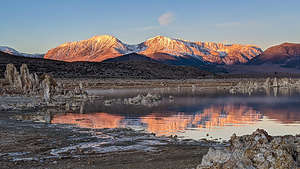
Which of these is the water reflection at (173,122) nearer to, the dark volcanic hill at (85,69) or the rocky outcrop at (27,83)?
the rocky outcrop at (27,83)

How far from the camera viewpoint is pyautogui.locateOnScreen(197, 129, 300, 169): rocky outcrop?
7059 millimetres

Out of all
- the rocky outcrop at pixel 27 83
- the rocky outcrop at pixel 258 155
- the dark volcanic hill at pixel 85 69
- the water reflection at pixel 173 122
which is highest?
the dark volcanic hill at pixel 85 69

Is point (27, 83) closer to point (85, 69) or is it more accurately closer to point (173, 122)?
point (173, 122)

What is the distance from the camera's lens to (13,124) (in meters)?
21.1

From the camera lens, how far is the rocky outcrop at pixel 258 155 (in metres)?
7.06

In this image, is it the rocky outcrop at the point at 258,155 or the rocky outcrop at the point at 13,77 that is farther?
the rocky outcrop at the point at 13,77

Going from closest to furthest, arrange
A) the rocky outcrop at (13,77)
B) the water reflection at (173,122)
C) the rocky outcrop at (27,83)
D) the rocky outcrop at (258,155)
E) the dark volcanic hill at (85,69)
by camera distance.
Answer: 1. the rocky outcrop at (258,155)
2. the water reflection at (173,122)
3. the rocky outcrop at (27,83)
4. the rocky outcrop at (13,77)
5. the dark volcanic hill at (85,69)

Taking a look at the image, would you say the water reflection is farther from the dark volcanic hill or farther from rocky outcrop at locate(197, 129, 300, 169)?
the dark volcanic hill

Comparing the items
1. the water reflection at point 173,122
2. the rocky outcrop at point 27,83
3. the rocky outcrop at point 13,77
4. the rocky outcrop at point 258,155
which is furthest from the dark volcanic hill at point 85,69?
the rocky outcrop at point 258,155

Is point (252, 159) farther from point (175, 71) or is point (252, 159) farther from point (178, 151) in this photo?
point (175, 71)

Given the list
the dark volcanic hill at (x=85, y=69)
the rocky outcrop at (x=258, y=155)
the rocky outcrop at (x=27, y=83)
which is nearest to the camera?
the rocky outcrop at (x=258, y=155)

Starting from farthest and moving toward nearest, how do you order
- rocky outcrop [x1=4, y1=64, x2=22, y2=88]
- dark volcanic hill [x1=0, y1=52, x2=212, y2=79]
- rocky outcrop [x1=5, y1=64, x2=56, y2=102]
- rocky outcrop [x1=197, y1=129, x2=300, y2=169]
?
dark volcanic hill [x1=0, y1=52, x2=212, y2=79]
rocky outcrop [x1=4, y1=64, x2=22, y2=88]
rocky outcrop [x1=5, y1=64, x2=56, y2=102]
rocky outcrop [x1=197, y1=129, x2=300, y2=169]

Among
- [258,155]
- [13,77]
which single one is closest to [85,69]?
[13,77]

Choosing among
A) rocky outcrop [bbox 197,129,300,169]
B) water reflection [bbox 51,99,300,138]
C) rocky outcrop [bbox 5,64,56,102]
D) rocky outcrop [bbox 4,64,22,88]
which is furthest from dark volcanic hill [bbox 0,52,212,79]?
rocky outcrop [bbox 197,129,300,169]
